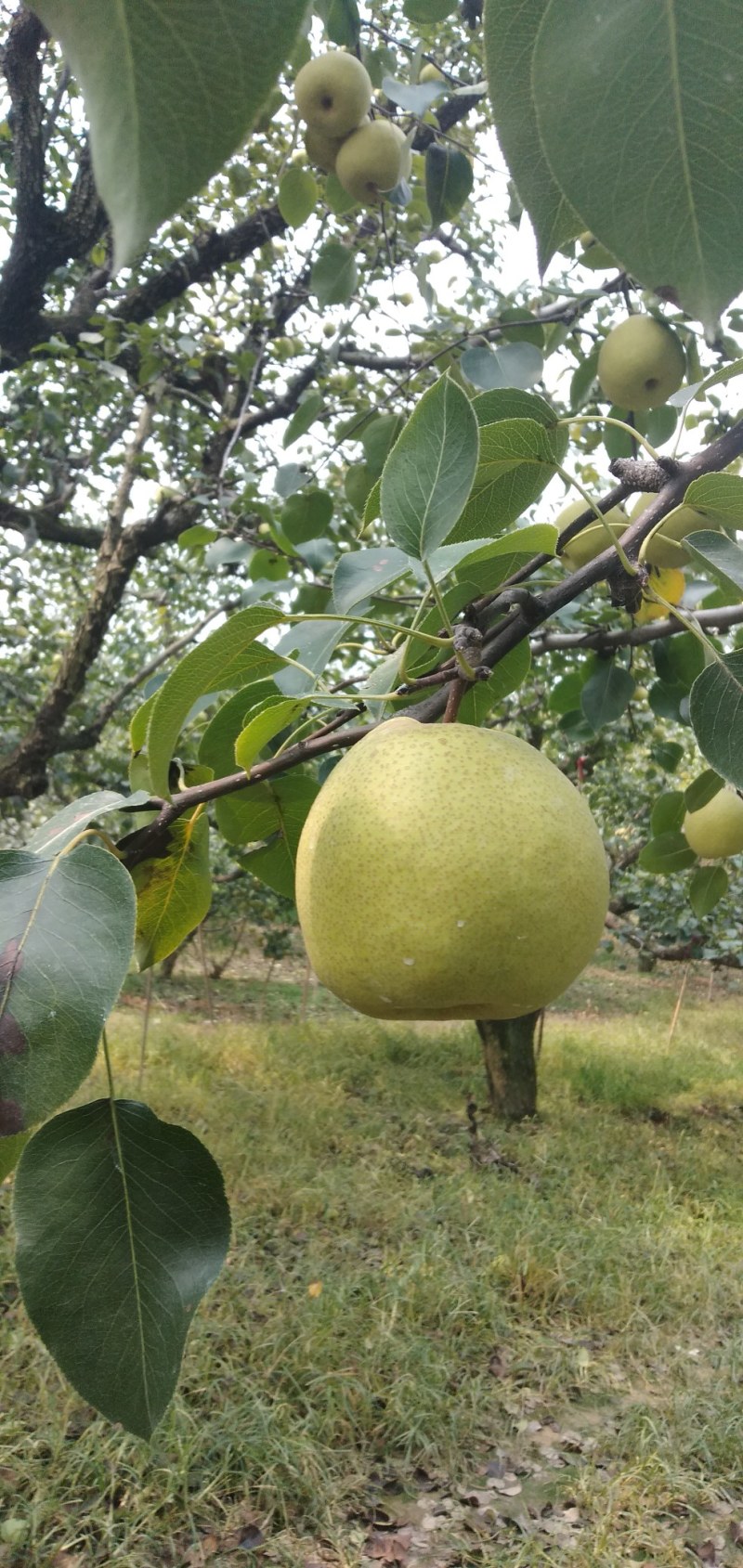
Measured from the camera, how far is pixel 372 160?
161 centimetres

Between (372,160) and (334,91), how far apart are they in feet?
0.42

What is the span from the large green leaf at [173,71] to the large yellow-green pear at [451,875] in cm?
44

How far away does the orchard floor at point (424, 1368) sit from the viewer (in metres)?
2.66

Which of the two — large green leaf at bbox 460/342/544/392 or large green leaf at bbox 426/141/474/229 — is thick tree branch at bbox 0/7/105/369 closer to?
large green leaf at bbox 426/141/474/229

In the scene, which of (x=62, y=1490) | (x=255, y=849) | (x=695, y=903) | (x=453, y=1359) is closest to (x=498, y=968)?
(x=255, y=849)

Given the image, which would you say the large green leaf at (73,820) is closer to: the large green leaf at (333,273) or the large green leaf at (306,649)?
the large green leaf at (306,649)

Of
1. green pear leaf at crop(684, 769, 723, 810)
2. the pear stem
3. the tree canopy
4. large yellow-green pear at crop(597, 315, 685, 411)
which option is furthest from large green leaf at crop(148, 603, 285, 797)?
large yellow-green pear at crop(597, 315, 685, 411)

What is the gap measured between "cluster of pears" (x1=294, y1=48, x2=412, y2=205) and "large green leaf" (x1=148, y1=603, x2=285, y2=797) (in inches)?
53.9

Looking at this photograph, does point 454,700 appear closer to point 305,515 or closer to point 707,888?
point 707,888

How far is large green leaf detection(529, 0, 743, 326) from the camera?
23 cm

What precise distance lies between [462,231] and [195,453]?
1.62 meters

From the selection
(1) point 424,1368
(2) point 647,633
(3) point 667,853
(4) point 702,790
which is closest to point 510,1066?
(1) point 424,1368

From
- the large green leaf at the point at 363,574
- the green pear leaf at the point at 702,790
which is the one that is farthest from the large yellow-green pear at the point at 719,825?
the large green leaf at the point at 363,574

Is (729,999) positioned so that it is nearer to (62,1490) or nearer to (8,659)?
(8,659)
